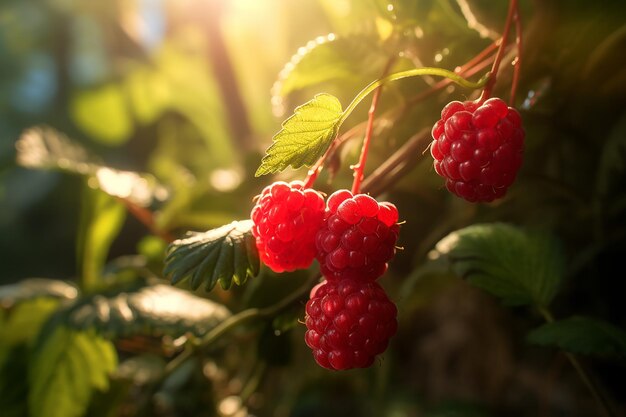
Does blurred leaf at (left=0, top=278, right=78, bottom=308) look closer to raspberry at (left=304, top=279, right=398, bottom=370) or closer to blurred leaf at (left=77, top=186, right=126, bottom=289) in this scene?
blurred leaf at (left=77, top=186, right=126, bottom=289)

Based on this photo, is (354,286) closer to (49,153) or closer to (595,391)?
(595,391)

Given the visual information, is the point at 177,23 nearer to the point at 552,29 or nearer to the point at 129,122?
A: the point at 129,122

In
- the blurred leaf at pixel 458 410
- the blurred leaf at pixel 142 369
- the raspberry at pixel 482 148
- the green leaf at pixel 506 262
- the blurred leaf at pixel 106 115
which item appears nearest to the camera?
the raspberry at pixel 482 148

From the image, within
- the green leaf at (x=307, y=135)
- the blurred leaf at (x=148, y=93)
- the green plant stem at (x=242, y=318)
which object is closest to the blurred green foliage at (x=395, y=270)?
the green plant stem at (x=242, y=318)

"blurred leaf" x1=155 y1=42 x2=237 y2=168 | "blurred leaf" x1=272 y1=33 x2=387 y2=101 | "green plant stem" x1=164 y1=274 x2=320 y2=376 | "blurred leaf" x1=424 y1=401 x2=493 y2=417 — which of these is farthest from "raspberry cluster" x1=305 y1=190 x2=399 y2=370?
"blurred leaf" x1=155 y1=42 x2=237 y2=168

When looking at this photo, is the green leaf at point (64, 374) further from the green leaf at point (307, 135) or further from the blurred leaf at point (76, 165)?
the green leaf at point (307, 135)
